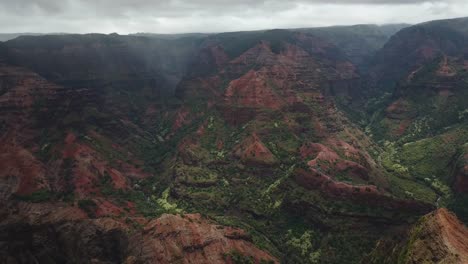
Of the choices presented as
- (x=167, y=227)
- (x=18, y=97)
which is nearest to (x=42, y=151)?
(x=18, y=97)

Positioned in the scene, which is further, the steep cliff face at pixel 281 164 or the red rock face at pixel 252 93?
the red rock face at pixel 252 93

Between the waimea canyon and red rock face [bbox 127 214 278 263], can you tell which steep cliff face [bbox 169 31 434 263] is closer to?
the waimea canyon

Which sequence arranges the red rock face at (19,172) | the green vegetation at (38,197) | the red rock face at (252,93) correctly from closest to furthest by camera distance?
the green vegetation at (38,197), the red rock face at (19,172), the red rock face at (252,93)

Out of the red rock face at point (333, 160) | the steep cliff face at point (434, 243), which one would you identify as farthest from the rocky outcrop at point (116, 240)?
the red rock face at point (333, 160)

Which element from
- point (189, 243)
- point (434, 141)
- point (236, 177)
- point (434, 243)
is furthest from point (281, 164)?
point (434, 243)

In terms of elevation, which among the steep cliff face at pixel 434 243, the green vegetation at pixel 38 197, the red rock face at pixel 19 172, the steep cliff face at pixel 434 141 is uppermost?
the steep cliff face at pixel 434 243

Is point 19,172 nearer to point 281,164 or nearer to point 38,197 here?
point 38,197

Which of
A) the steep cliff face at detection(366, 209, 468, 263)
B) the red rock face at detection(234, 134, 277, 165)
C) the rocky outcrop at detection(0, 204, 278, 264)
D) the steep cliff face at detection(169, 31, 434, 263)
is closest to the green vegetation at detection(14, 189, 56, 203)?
the rocky outcrop at detection(0, 204, 278, 264)

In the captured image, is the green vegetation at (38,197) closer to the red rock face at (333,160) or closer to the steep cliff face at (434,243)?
the red rock face at (333,160)
